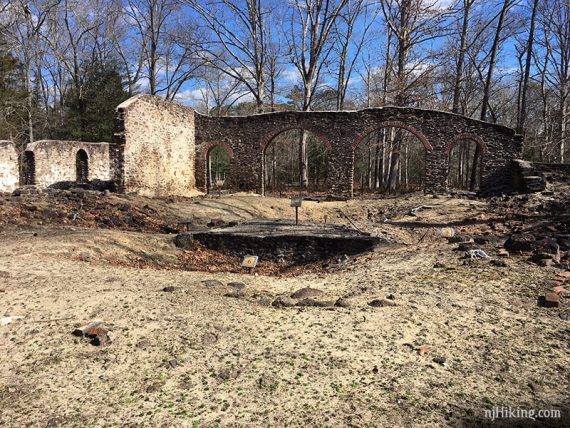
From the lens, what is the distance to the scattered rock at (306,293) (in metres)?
5.03

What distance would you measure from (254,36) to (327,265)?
800 inches

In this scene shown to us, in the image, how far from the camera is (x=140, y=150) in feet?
53.0

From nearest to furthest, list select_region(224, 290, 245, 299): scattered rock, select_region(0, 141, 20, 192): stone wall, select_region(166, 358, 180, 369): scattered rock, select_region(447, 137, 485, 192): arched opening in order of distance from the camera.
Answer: select_region(166, 358, 180, 369): scattered rock < select_region(224, 290, 245, 299): scattered rock < select_region(0, 141, 20, 192): stone wall < select_region(447, 137, 485, 192): arched opening

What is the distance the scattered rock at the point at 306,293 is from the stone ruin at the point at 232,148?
476 inches

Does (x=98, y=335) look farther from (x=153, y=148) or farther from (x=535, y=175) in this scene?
(x=535, y=175)

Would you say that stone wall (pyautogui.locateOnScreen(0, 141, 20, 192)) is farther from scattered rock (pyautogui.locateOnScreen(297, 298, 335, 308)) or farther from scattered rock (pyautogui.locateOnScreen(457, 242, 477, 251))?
scattered rock (pyautogui.locateOnScreen(457, 242, 477, 251))

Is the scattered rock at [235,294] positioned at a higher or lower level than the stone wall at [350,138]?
lower

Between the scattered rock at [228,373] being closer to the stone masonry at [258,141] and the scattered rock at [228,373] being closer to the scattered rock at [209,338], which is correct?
the scattered rock at [209,338]

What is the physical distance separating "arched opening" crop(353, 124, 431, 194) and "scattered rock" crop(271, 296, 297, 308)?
56.5 ft

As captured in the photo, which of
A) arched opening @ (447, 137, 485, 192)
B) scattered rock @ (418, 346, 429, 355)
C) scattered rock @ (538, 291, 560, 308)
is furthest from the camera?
arched opening @ (447, 137, 485, 192)

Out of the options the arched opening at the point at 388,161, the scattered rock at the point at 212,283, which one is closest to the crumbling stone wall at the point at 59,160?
the arched opening at the point at 388,161

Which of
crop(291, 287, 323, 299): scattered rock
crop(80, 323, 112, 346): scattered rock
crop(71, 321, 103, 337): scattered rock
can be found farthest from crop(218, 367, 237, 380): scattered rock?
crop(291, 287, 323, 299): scattered rock

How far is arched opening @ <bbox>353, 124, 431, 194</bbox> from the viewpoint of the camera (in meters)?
22.4

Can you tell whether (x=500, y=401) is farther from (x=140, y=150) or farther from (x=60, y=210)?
(x=140, y=150)
